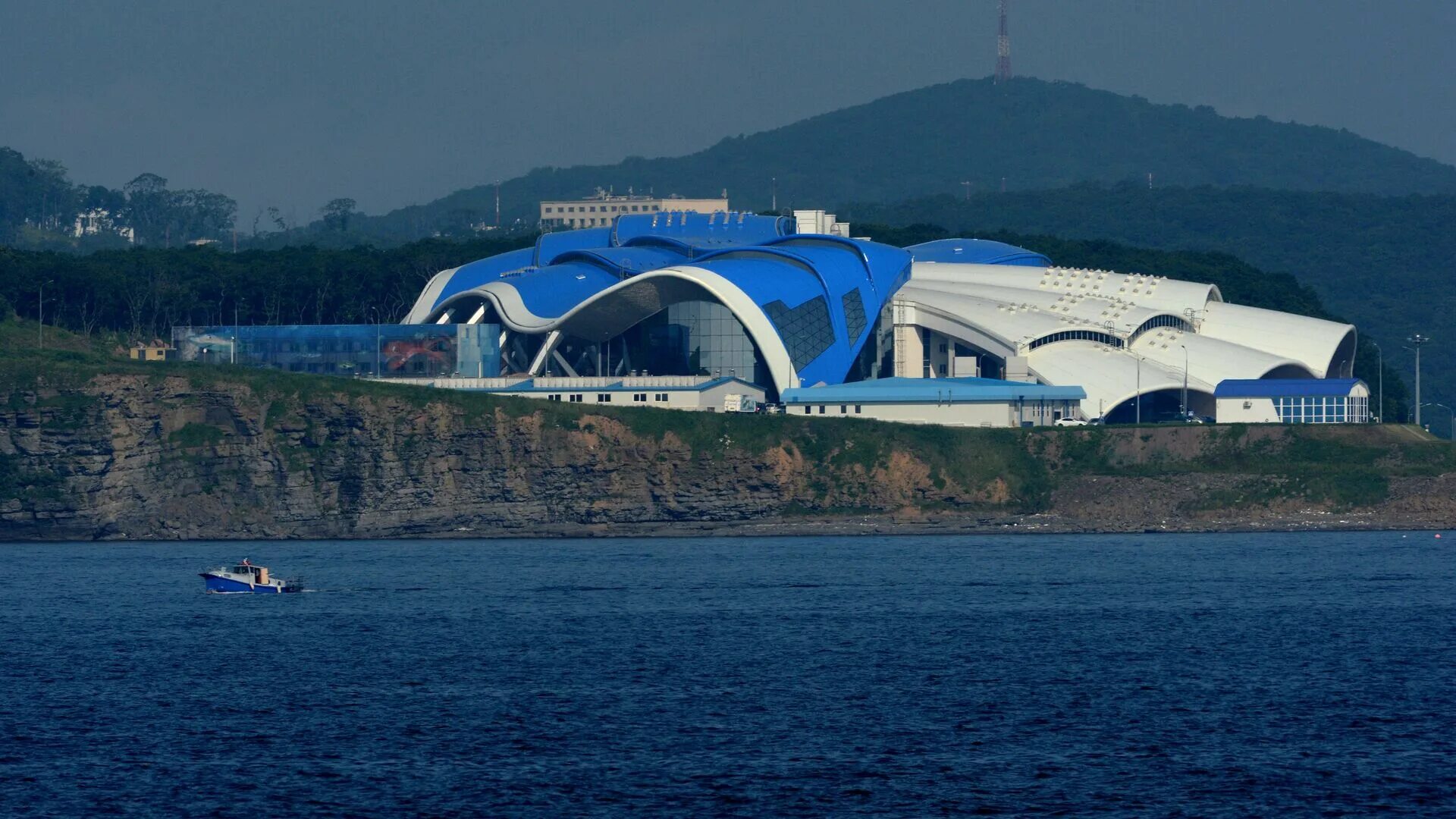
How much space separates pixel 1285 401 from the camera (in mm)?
142125

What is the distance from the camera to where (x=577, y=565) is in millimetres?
106750

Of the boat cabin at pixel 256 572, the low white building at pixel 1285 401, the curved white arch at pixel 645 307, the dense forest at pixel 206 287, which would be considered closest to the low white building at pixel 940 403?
the curved white arch at pixel 645 307

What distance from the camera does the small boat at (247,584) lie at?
312 ft

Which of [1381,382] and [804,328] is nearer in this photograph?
[804,328]

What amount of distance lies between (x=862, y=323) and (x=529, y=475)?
3272cm

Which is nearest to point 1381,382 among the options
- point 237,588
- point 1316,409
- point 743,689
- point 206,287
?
point 1316,409

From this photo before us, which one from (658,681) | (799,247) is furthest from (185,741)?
(799,247)

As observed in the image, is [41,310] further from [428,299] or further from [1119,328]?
[1119,328]

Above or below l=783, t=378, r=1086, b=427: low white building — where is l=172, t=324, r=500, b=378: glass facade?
above

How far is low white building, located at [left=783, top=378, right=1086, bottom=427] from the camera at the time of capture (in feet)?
452

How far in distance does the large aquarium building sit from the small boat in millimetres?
53904

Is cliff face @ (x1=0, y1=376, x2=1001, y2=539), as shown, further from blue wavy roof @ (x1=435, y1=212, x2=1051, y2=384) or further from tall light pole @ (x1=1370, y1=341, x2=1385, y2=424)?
tall light pole @ (x1=1370, y1=341, x2=1385, y2=424)

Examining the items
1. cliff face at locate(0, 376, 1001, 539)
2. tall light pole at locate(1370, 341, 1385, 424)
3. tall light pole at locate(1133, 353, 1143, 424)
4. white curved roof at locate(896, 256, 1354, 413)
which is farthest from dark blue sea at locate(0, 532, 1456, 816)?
tall light pole at locate(1370, 341, 1385, 424)

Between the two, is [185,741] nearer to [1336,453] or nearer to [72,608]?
[72,608]
